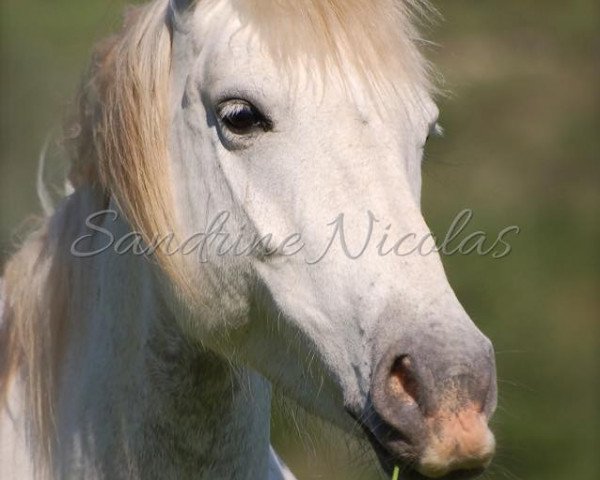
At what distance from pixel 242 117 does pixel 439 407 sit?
2.46 ft

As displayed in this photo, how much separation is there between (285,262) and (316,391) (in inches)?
11.2

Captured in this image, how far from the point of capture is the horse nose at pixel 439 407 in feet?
6.93

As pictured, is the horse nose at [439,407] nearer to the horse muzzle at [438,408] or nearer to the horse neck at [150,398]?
the horse muzzle at [438,408]

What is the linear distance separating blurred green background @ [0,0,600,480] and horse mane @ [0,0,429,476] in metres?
0.24

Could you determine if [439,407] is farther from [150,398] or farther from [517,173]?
[517,173]

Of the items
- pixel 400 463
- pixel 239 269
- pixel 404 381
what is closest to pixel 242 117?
pixel 239 269

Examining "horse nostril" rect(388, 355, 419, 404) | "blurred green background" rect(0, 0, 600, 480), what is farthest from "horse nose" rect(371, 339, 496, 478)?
"blurred green background" rect(0, 0, 600, 480)

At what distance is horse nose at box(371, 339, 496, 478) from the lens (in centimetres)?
211

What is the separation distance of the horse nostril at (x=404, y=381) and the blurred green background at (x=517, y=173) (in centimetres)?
78

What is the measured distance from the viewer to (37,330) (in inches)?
113

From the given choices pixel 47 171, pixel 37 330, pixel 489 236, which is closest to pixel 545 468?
pixel 489 236

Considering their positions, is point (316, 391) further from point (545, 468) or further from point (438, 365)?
point (545, 468)

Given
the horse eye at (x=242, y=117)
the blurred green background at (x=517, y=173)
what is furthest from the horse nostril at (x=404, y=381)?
the blurred green background at (x=517, y=173)

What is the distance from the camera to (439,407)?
2.12m
